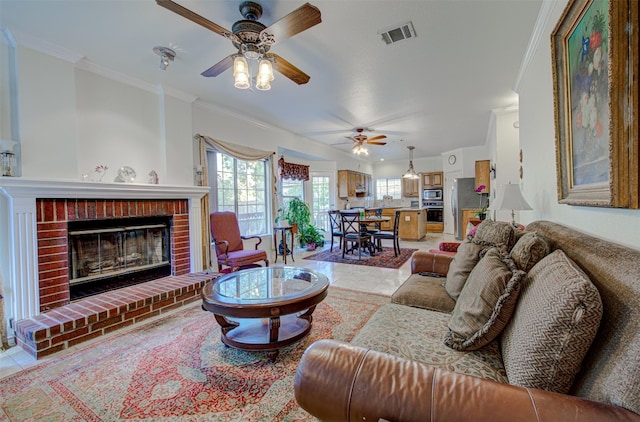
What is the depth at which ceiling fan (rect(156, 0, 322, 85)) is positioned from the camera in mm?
1741

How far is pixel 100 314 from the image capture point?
8.00ft

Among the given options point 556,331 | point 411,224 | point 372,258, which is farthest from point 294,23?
point 411,224

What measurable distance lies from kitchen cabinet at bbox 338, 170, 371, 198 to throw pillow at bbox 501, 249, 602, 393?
6924 millimetres

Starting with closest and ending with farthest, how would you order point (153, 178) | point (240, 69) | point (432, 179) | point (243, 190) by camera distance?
point (240, 69) → point (153, 178) → point (243, 190) → point (432, 179)

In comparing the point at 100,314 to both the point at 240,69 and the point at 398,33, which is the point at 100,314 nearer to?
the point at 240,69

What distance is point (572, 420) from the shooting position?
0.68 metres

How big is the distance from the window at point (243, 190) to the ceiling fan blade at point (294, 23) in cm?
292

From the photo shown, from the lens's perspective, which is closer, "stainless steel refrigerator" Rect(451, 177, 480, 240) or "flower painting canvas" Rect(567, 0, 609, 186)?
"flower painting canvas" Rect(567, 0, 609, 186)

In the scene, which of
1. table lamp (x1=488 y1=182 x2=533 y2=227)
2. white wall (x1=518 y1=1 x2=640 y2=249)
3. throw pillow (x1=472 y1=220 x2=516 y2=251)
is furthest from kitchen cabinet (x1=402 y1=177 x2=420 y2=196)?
throw pillow (x1=472 y1=220 x2=516 y2=251)

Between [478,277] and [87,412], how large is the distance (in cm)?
226

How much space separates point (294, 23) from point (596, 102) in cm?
173

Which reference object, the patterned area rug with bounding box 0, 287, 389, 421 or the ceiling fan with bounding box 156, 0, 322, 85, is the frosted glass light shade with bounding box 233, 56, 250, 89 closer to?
the ceiling fan with bounding box 156, 0, 322, 85

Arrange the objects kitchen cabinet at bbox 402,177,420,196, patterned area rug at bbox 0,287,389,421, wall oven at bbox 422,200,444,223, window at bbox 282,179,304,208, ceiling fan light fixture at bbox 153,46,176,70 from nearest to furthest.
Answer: patterned area rug at bbox 0,287,389,421, ceiling fan light fixture at bbox 153,46,176,70, window at bbox 282,179,304,208, wall oven at bbox 422,200,444,223, kitchen cabinet at bbox 402,177,420,196

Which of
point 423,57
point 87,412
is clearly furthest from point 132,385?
point 423,57
